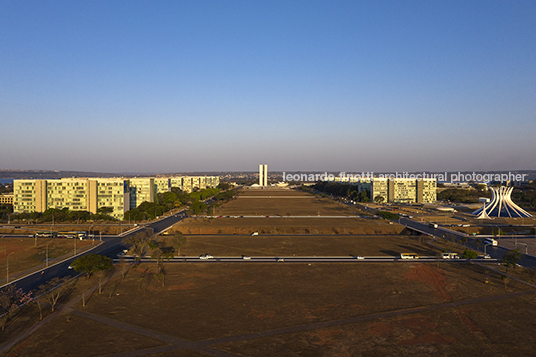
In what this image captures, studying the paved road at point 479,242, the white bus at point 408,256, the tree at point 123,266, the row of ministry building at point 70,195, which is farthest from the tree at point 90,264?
the row of ministry building at point 70,195

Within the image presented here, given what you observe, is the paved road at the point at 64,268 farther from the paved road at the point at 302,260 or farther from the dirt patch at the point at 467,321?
the dirt patch at the point at 467,321

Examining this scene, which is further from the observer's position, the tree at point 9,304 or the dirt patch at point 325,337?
the tree at point 9,304

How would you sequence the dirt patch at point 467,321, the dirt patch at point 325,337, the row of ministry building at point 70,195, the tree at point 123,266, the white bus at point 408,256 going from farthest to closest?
1. the row of ministry building at point 70,195
2. the white bus at point 408,256
3. the tree at point 123,266
4. the dirt patch at point 467,321
5. the dirt patch at point 325,337

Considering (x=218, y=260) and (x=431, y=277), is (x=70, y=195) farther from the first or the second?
(x=431, y=277)

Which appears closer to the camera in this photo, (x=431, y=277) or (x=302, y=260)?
(x=431, y=277)

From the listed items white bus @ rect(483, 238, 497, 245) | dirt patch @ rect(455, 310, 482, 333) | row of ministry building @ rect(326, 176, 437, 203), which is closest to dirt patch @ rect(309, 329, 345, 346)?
dirt patch @ rect(455, 310, 482, 333)

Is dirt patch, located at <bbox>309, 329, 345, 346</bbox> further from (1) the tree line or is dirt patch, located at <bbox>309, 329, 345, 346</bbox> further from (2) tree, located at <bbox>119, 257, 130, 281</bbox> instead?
(1) the tree line

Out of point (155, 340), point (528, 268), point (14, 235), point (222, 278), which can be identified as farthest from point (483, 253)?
point (14, 235)

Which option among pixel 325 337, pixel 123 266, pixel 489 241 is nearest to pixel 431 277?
pixel 325 337
